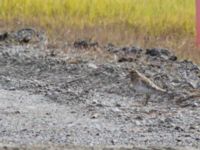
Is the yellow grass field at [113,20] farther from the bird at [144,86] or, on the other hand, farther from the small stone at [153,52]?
the bird at [144,86]

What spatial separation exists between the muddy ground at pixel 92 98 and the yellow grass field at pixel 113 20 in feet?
4.12

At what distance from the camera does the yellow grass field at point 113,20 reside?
11727 mm

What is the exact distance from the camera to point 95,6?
14102 millimetres

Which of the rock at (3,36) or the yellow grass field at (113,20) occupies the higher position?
the rock at (3,36)

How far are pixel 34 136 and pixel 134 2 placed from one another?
→ 9077 mm

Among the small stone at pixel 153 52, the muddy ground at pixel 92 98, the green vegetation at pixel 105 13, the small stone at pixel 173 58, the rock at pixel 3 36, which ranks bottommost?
the green vegetation at pixel 105 13

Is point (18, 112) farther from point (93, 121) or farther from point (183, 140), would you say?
point (183, 140)

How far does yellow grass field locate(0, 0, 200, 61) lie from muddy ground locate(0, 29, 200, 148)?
4.12 feet

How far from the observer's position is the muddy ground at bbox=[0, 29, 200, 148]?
19.8ft

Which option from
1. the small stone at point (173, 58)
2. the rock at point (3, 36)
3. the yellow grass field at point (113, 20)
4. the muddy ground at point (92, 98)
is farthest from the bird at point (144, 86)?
the rock at point (3, 36)

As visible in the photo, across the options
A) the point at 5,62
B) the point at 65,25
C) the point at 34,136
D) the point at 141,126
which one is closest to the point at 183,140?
the point at 141,126

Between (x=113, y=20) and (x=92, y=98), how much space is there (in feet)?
19.5

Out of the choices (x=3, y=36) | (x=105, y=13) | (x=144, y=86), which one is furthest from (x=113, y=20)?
(x=144, y=86)

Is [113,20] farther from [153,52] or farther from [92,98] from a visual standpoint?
[92,98]
